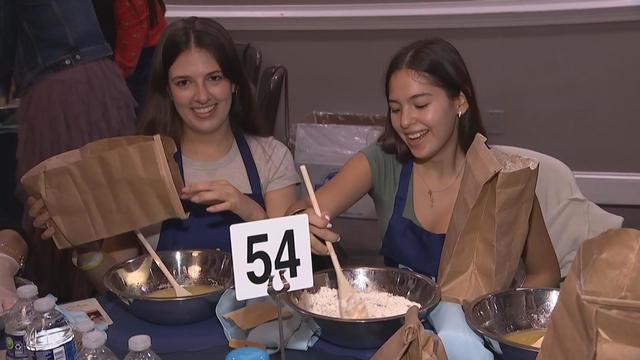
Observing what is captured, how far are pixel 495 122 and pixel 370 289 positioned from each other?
2.79 meters

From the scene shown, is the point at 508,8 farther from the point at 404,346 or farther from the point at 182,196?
the point at 404,346

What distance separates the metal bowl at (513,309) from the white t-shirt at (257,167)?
826mm

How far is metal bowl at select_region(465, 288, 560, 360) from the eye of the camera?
143 centimetres

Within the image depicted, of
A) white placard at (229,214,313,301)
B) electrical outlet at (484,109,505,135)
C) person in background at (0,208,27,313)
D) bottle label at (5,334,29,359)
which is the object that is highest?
white placard at (229,214,313,301)

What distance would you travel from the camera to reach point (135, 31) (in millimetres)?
3000

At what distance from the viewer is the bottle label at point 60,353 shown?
1.20m

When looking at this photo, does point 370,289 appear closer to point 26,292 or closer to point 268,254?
point 268,254

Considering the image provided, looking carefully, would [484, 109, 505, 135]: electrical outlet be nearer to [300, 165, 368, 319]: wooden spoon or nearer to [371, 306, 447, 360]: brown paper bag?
[300, 165, 368, 319]: wooden spoon

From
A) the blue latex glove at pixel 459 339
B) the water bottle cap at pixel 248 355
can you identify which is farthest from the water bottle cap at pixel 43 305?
the blue latex glove at pixel 459 339

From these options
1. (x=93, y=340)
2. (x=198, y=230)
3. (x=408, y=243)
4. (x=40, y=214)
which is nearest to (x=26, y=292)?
(x=93, y=340)

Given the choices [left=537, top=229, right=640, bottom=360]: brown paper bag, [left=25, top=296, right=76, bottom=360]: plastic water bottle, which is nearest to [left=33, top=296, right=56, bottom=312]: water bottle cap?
[left=25, top=296, right=76, bottom=360]: plastic water bottle

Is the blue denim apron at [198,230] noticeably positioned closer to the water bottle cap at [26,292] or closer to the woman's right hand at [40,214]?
the woman's right hand at [40,214]

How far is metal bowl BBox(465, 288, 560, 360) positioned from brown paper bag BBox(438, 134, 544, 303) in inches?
1.3

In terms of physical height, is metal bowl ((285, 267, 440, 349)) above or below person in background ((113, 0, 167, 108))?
below
